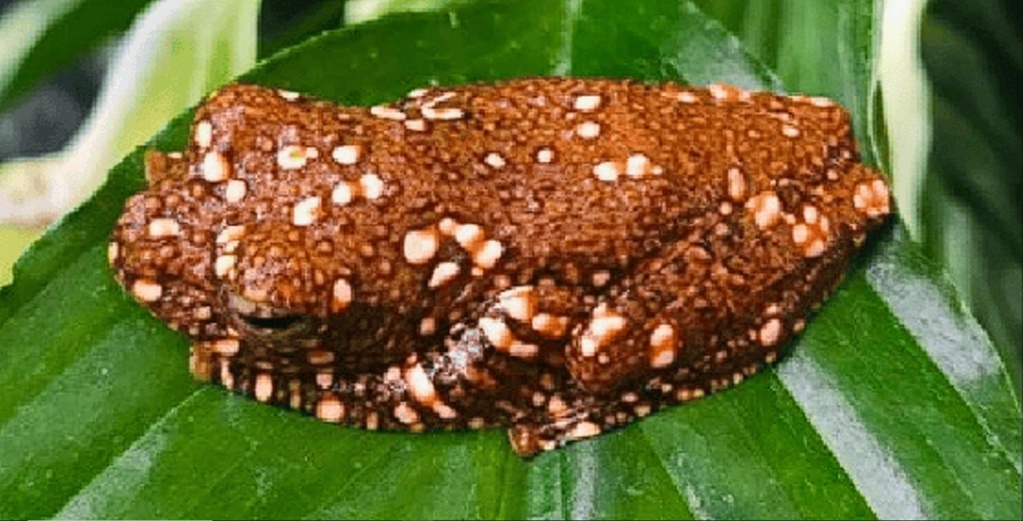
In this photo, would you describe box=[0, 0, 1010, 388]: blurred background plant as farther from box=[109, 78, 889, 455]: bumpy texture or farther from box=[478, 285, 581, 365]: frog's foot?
box=[478, 285, 581, 365]: frog's foot

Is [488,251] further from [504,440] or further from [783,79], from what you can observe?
[783,79]

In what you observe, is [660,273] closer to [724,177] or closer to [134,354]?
[724,177]

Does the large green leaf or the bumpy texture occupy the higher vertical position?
the bumpy texture

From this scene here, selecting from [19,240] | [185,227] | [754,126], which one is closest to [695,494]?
[754,126]

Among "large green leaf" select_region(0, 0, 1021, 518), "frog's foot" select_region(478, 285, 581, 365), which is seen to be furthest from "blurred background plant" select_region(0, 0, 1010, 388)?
"frog's foot" select_region(478, 285, 581, 365)

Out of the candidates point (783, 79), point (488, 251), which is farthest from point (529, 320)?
point (783, 79)

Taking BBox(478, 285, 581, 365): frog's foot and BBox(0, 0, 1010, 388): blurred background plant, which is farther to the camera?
BBox(0, 0, 1010, 388): blurred background plant
